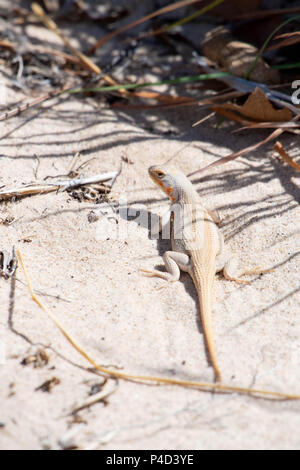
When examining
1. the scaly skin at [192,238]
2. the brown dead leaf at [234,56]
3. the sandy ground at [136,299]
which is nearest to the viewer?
the sandy ground at [136,299]

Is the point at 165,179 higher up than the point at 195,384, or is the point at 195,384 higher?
the point at 165,179

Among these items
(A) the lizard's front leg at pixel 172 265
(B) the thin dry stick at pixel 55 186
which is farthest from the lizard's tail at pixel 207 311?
(B) the thin dry stick at pixel 55 186

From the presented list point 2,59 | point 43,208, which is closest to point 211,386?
point 43,208

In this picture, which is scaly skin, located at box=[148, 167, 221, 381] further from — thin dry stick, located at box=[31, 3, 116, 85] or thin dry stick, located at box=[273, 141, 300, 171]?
thin dry stick, located at box=[31, 3, 116, 85]

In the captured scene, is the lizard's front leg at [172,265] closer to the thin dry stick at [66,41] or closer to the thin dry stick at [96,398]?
the thin dry stick at [96,398]

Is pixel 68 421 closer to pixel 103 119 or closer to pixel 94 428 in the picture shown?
pixel 94 428

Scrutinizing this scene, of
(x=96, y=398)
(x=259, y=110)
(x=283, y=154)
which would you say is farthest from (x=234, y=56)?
(x=96, y=398)

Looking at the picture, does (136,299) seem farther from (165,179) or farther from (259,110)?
(259,110)
